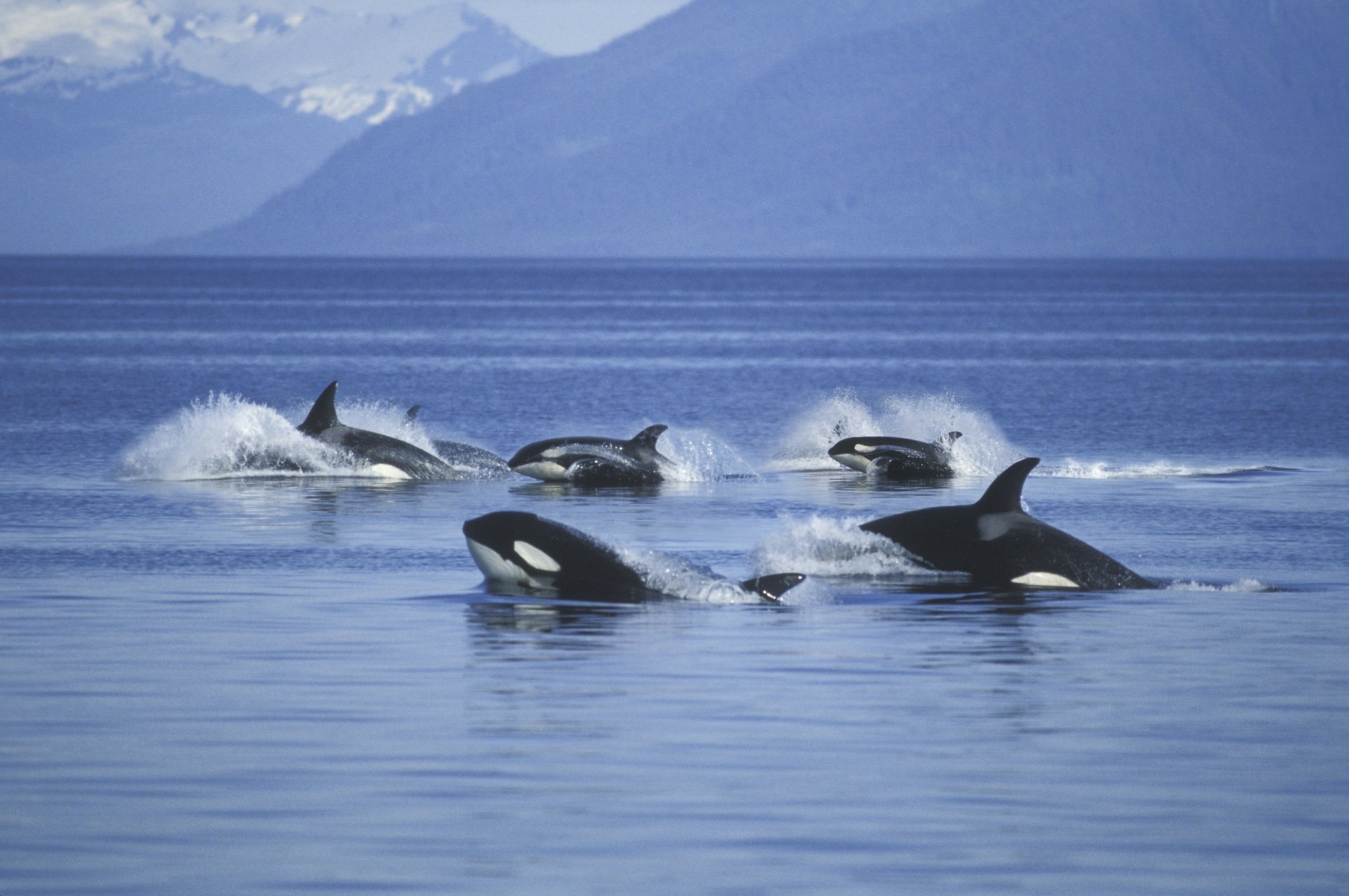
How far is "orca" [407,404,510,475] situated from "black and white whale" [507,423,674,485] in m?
0.79

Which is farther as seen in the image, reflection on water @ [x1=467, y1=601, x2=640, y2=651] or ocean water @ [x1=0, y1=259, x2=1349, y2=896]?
reflection on water @ [x1=467, y1=601, x2=640, y2=651]

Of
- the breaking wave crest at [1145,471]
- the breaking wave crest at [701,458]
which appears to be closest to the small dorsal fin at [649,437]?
the breaking wave crest at [701,458]

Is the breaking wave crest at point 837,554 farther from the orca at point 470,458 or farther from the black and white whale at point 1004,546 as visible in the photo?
the orca at point 470,458

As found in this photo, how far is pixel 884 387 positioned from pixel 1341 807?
165ft

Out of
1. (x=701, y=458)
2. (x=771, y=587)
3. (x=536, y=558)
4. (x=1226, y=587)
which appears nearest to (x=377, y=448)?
(x=701, y=458)

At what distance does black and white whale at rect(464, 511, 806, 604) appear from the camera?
16203mm

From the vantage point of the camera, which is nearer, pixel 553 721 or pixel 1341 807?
pixel 1341 807

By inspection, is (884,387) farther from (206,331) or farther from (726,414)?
(206,331)

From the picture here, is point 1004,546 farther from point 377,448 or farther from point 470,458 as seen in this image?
point 470,458

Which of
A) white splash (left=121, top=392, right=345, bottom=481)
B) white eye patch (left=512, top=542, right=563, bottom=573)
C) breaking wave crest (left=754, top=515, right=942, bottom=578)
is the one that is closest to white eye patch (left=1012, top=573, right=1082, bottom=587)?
breaking wave crest (left=754, top=515, right=942, bottom=578)

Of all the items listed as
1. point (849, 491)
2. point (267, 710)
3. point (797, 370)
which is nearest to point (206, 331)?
point (797, 370)

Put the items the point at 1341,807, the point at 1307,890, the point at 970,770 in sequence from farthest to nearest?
the point at 970,770, the point at 1341,807, the point at 1307,890

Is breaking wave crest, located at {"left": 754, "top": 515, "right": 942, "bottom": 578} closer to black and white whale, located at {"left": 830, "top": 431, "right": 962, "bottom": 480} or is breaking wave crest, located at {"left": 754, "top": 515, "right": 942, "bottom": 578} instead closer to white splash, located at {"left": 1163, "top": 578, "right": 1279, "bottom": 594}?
white splash, located at {"left": 1163, "top": 578, "right": 1279, "bottom": 594}

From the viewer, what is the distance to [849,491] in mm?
27297
